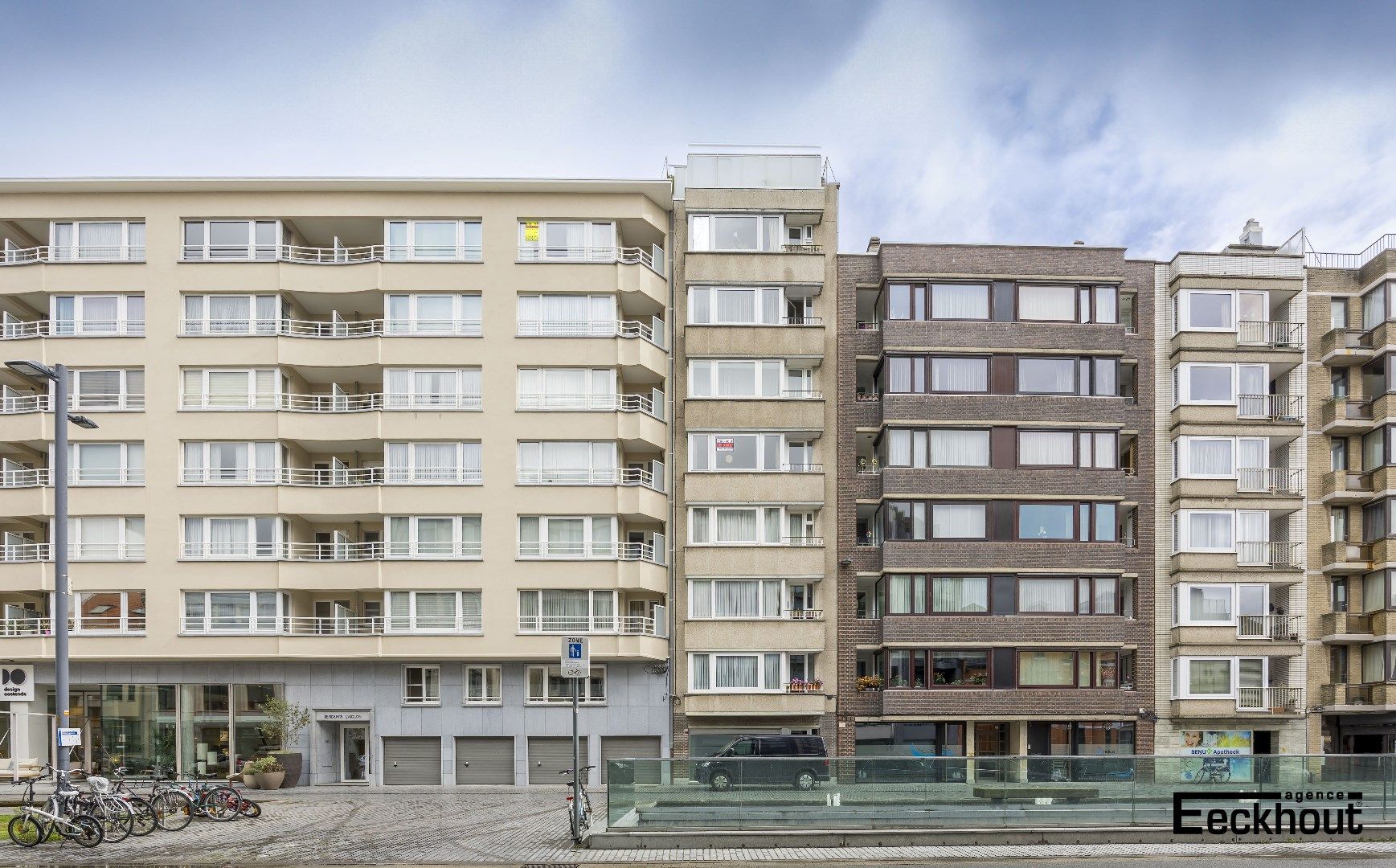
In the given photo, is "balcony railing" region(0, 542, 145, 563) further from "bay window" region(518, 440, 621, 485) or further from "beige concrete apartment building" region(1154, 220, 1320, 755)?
"beige concrete apartment building" region(1154, 220, 1320, 755)

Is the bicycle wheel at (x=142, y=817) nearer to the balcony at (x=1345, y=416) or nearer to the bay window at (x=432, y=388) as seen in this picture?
the bay window at (x=432, y=388)

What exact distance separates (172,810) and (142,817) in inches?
48.5

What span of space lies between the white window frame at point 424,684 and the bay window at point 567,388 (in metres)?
9.52

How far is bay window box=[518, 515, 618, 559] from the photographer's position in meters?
37.4

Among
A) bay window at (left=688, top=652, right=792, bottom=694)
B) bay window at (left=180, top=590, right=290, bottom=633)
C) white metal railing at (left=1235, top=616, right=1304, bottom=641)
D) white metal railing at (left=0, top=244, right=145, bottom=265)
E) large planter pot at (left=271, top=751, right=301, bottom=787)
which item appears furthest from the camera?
white metal railing at (left=1235, top=616, right=1304, bottom=641)

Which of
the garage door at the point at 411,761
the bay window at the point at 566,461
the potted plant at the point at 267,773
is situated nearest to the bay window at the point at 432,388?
the bay window at the point at 566,461

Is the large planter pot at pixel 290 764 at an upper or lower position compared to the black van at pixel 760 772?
lower

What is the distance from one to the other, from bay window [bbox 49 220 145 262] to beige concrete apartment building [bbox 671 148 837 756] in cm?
1887

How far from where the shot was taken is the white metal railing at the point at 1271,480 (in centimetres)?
3975

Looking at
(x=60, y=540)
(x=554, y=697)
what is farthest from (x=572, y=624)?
(x=60, y=540)

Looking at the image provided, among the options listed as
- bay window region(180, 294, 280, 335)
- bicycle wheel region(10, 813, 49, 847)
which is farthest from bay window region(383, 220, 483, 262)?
bicycle wheel region(10, 813, 49, 847)

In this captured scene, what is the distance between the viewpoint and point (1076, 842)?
20.9 meters

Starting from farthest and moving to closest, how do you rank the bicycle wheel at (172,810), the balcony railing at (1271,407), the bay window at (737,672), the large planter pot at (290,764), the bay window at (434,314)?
the balcony railing at (1271,407) → the bay window at (434,314) → the bay window at (737,672) → the large planter pot at (290,764) → the bicycle wheel at (172,810)

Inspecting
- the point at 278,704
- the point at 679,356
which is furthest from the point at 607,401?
the point at 278,704
